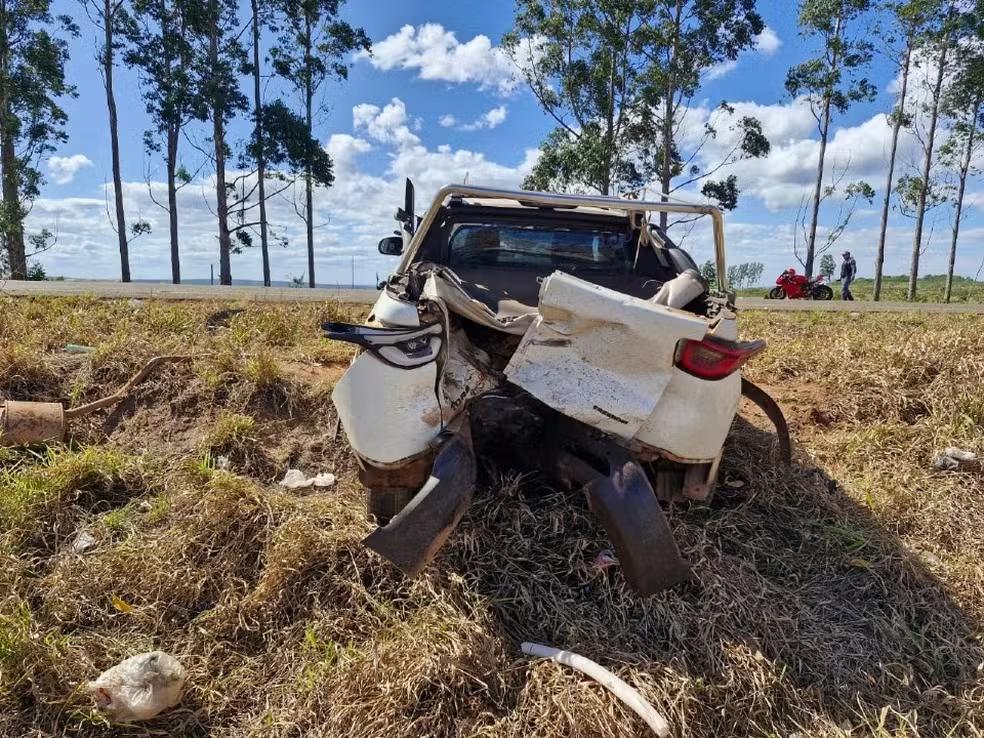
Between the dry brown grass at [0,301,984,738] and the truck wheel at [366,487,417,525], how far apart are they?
19 centimetres

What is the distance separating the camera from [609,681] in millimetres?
1999

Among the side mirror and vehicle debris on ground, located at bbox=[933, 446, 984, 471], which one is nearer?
vehicle debris on ground, located at bbox=[933, 446, 984, 471]

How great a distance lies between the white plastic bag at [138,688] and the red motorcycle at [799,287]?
1835 centimetres

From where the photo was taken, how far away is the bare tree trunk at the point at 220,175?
20641 mm

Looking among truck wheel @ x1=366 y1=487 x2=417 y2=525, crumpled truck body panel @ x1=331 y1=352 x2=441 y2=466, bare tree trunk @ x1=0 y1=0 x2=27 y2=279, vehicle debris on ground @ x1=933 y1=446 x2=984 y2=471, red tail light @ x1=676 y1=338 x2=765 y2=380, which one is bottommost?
vehicle debris on ground @ x1=933 y1=446 x2=984 y2=471

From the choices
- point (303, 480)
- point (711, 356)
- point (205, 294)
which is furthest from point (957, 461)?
point (205, 294)

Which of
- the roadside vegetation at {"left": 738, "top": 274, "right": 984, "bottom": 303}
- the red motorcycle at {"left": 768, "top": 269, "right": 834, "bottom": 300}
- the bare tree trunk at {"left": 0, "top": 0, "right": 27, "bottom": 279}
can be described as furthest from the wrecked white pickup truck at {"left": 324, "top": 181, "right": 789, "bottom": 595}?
the bare tree trunk at {"left": 0, "top": 0, "right": 27, "bottom": 279}

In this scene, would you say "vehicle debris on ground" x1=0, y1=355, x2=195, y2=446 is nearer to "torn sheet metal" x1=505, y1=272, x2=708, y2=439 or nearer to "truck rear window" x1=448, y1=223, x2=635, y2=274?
"truck rear window" x1=448, y1=223, x2=635, y2=274

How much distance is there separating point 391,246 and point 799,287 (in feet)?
54.1

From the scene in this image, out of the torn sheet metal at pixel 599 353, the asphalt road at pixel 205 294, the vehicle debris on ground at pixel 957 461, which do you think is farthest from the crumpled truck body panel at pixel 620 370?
the asphalt road at pixel 205 294

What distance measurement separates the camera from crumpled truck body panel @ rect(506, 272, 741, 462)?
7.36ft

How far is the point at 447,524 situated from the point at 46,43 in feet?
78.0

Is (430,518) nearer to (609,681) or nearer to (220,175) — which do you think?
(609,681)

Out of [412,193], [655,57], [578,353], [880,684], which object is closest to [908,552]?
[880,684]
